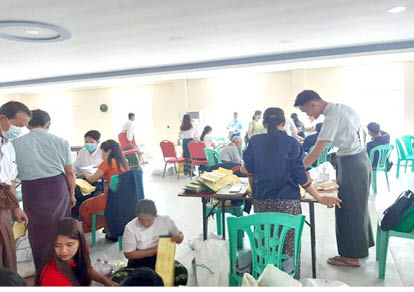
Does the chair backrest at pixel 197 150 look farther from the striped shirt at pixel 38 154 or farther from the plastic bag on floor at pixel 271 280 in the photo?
the plastic bag on floor at pixel 271 280

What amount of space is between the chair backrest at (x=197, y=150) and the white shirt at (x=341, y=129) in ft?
12.0

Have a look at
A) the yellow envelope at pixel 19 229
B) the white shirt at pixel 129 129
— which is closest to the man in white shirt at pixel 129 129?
the white shirt at pixel 129 129

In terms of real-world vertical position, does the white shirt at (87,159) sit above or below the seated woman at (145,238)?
above

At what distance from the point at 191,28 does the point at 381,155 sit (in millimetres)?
3196

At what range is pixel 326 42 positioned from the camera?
5.42 metres

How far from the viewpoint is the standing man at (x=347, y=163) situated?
8.37 feet

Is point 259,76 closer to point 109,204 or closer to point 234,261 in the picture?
point 109,204

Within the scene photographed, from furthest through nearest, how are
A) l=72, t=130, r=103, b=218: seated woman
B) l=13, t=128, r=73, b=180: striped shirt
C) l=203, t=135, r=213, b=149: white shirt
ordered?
1. l=203, t=135, r=213, b=149: white shirt
2. l=72, t=130, r=103, b=218: seated woman
3. l=13, t=128, r=73, b=180: striped shirt

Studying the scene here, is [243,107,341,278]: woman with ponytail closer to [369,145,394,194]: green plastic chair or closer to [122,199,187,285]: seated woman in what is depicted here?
[122,199,187,285]: seated woman

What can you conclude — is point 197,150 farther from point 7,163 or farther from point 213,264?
point 7,163

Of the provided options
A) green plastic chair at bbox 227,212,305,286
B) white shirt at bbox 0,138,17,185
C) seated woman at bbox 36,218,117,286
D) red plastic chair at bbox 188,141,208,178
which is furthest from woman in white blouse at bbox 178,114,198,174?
seated woman at bbox 36,218,117,286

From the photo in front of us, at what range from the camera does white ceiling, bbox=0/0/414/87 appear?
3182mm

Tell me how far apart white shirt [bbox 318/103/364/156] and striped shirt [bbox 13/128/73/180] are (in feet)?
6.29
